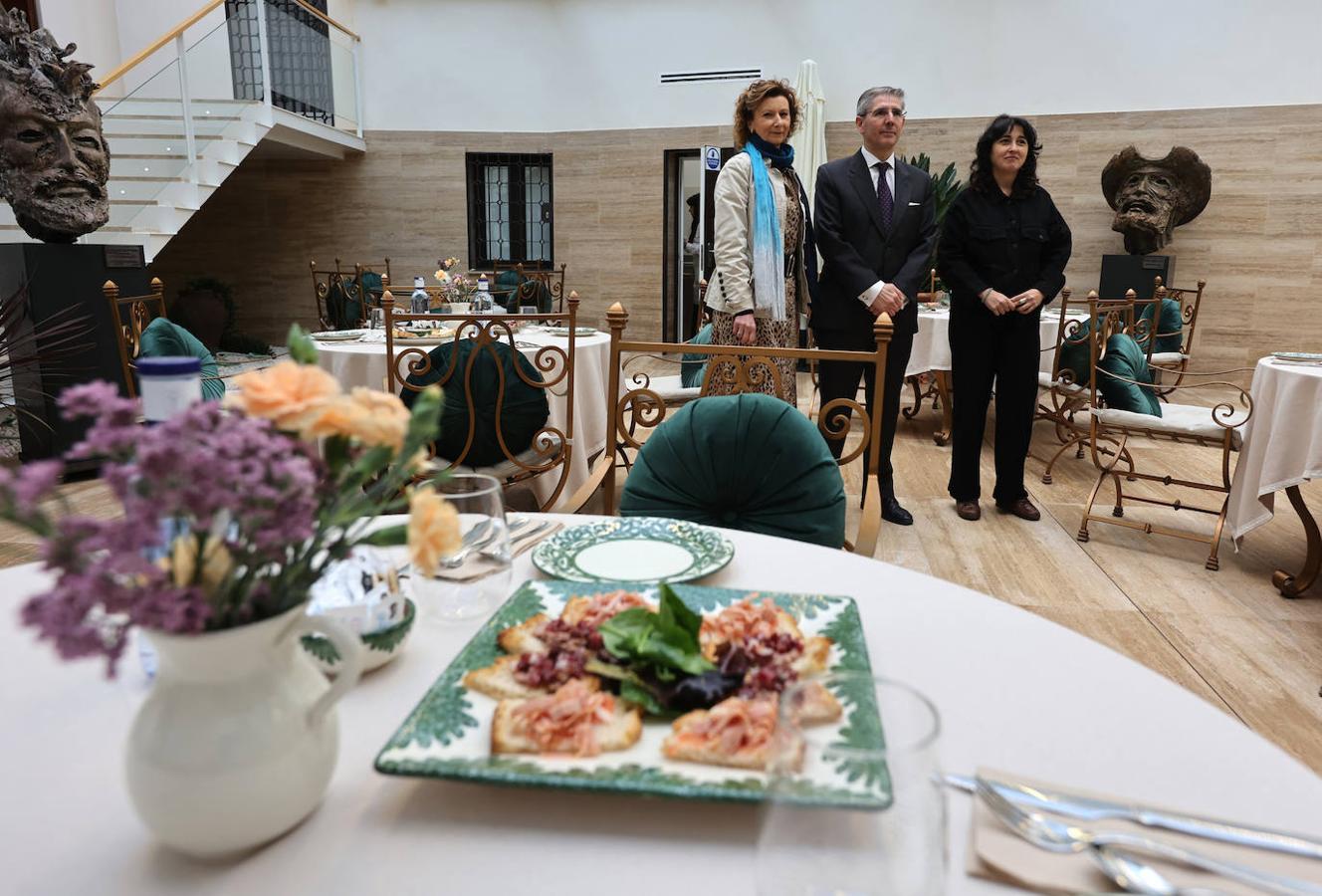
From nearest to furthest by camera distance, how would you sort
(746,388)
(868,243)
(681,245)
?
(746,388) < (868,243) < (681,245)

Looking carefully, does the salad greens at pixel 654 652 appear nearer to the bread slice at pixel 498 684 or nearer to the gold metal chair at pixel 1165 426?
the bread slice at pixel 498 684

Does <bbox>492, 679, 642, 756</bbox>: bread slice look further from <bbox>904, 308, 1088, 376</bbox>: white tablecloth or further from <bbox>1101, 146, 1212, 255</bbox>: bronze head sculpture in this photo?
<bbox>1101, 146, 1212, 255</bbox>: bronze head sculpture

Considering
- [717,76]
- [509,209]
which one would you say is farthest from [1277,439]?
[509,209]

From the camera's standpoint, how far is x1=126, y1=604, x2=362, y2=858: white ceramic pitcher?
18.6 inches

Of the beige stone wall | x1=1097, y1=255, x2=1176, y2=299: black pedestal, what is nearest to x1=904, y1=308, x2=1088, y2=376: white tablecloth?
x1=1097, y1=255, x2=1176, y2=299: black pedestal

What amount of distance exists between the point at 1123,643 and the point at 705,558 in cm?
188

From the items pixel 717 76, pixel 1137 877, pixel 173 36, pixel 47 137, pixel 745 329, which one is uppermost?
pixel 717 76

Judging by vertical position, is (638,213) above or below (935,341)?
above

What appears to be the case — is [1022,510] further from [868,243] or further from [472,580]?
[472,580]

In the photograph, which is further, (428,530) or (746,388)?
(746,388)

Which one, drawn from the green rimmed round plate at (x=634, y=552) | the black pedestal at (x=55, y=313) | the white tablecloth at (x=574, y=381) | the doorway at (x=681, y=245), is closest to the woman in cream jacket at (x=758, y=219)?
the white tablecloth at (x=574, y=381)

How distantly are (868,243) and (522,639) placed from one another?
2.73 meters

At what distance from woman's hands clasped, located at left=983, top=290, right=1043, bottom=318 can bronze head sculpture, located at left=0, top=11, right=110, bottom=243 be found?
421 cm

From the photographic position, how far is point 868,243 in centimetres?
312
